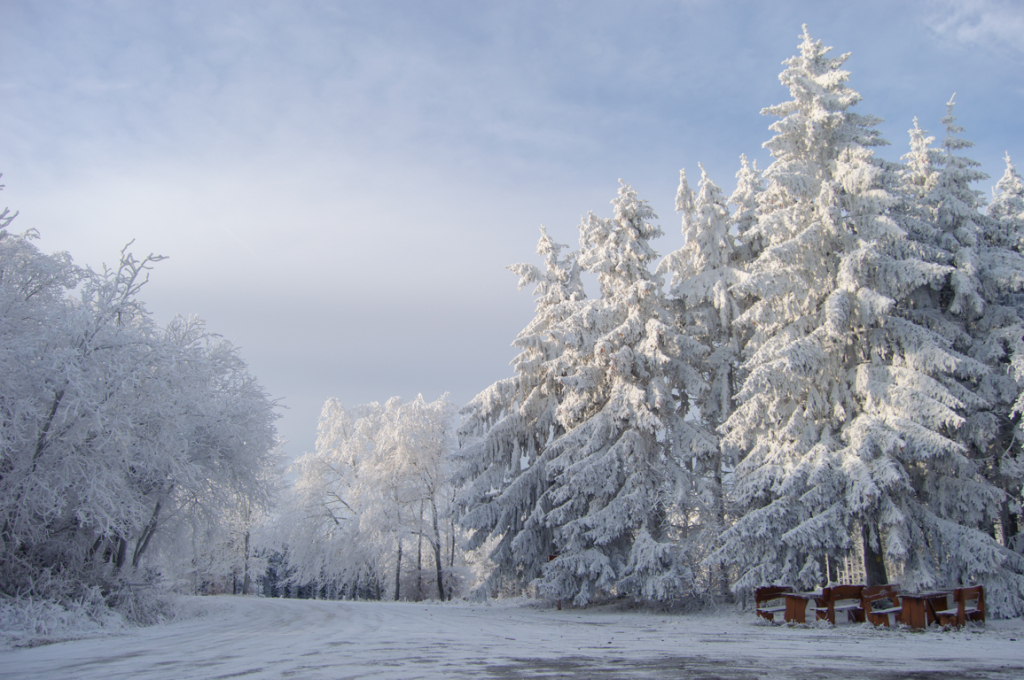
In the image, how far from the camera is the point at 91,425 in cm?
1236

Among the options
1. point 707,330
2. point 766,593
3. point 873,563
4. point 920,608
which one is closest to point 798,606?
point 766,593

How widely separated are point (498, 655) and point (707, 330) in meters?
17.0

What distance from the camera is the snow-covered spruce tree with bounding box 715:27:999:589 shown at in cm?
1523

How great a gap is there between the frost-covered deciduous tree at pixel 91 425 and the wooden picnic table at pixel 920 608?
15121 mm

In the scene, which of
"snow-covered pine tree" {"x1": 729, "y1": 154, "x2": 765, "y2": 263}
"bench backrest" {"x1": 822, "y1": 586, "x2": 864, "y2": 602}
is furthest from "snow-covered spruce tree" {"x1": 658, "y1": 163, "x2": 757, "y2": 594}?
"bench backrest" {"x1": 822, "y1": 586, "x2": 864, "y2": 602}

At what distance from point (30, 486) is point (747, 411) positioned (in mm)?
16526

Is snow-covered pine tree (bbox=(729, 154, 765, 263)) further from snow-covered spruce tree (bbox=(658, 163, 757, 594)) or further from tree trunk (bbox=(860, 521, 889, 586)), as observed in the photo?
tree trunk (bbox=(860, 521, 889, 586))

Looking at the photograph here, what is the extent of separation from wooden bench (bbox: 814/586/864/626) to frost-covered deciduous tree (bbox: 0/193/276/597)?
46.1 ft

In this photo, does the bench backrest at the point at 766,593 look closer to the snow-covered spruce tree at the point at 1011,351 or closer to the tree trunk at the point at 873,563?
the tree trunk at the point at 873,563

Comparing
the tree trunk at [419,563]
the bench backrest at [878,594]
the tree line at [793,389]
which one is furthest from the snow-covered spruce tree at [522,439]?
the bench backrest at [878,594]

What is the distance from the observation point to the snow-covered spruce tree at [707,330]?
760 inches

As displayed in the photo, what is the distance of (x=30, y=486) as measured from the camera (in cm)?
1198

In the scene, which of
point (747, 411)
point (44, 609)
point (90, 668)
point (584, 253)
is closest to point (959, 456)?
point (747, 411)

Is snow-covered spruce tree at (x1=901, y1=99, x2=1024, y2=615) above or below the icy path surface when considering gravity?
above
